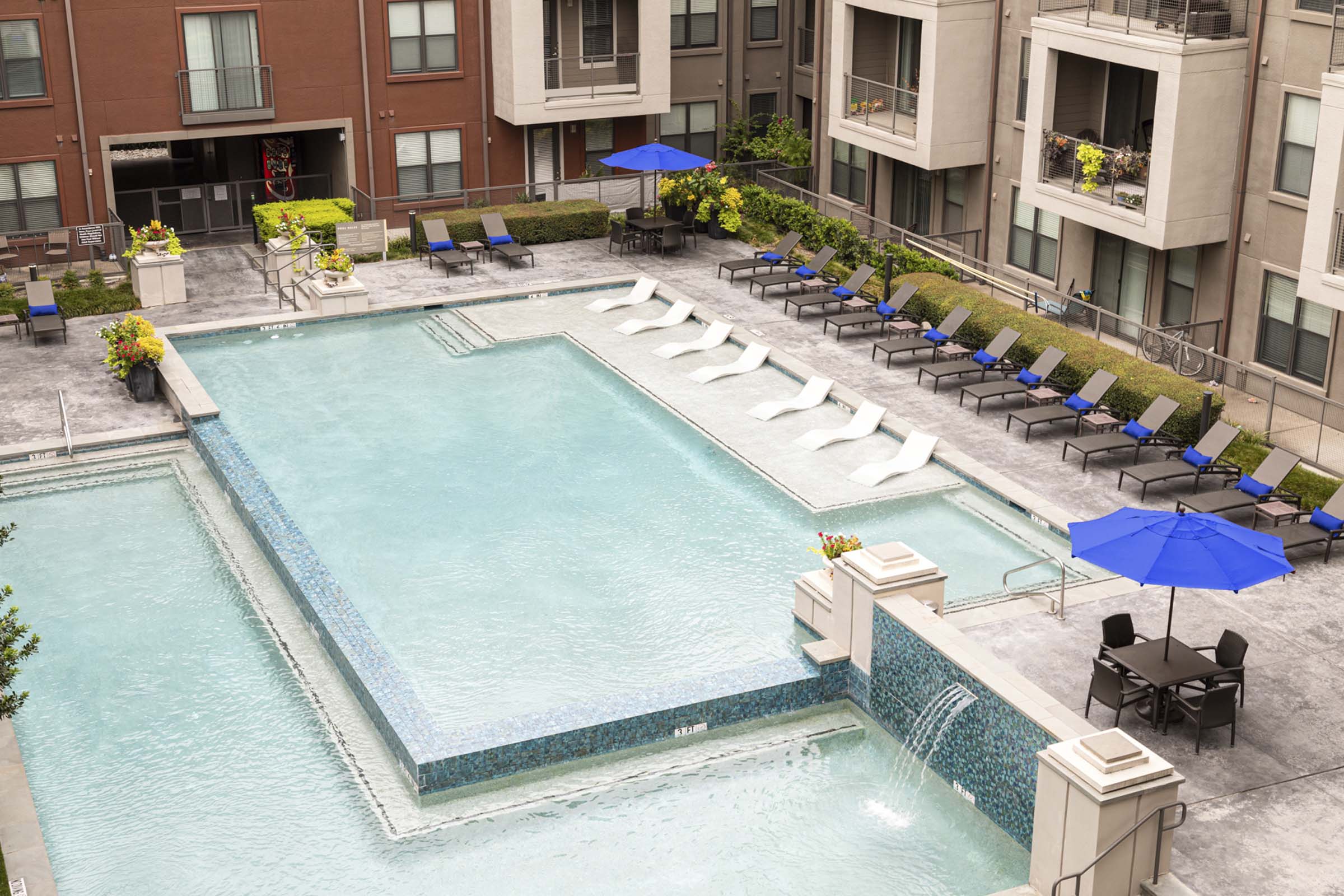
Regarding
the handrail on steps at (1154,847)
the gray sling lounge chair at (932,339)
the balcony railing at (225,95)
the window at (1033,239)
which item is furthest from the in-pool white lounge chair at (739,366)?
the balcony railing at (225,95)

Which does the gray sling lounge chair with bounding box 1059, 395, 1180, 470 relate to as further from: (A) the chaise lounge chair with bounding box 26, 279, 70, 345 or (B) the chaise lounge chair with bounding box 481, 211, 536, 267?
(A) the chaise lounge chair with bounding box 26, 279, 70, 345

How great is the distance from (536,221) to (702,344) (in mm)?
8782

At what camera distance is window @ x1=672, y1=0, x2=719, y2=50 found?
4012 cm

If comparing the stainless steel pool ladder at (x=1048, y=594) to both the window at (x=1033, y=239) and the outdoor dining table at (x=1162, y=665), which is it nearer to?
the outdoor dining table at (x=1162, y=665)

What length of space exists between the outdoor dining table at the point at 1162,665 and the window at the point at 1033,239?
1596cm

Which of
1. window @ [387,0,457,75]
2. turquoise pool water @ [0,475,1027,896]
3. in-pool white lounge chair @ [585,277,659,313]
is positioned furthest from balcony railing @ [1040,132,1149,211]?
window @ [387,0,457,75]

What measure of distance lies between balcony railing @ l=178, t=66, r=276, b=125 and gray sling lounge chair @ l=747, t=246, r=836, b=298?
1283 cm

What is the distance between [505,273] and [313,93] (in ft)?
24.0

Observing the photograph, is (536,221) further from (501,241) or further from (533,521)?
(533,521)

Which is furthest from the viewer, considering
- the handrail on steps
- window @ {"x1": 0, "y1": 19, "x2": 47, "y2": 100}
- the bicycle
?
window @ {"x1": 0, "y1": 19, "x2": 47, "y2": 100}

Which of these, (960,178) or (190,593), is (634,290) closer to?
(960,178)

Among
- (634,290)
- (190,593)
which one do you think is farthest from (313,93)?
(190,593)

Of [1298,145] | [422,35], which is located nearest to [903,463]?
[1298,145]

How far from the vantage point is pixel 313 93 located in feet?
117
